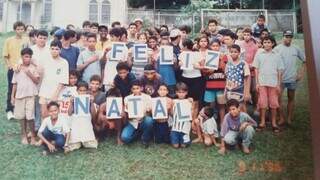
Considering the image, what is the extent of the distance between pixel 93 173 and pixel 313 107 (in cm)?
78

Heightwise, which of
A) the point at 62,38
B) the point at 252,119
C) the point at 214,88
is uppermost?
the point at 62,38

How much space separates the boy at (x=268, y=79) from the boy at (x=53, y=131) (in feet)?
2.27

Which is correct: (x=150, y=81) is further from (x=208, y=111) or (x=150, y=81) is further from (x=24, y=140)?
(x=24, y=140)

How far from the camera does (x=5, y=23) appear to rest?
1580mm

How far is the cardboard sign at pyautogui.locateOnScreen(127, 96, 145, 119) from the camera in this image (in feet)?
4.95

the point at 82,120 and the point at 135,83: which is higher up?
the point at 135,83

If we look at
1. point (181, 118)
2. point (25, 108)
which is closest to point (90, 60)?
point (25, 108)

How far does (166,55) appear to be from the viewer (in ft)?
5.11

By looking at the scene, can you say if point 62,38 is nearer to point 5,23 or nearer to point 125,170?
point 5,23

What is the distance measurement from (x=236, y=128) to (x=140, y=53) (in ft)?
1.42

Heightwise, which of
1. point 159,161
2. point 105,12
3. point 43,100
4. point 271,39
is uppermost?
point 105,12

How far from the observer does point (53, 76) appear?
4.95 ft

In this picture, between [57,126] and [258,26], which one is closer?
[57,126]

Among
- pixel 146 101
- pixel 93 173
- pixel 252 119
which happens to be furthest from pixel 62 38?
pixel 252 119
